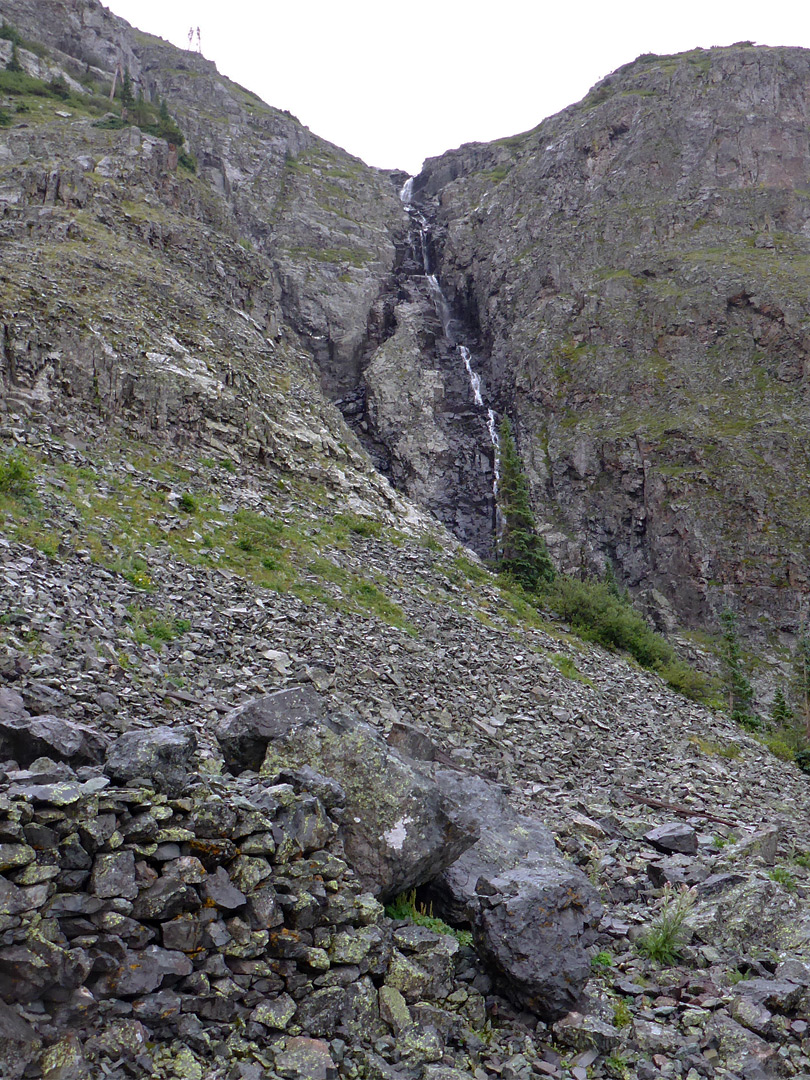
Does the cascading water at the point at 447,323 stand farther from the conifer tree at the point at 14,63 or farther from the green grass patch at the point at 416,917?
the conifer tree at the point at 14,63

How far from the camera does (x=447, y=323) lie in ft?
233

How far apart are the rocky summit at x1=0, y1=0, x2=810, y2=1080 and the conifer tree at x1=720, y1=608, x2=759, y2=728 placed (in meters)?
0.65

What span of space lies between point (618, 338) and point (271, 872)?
6620 cm

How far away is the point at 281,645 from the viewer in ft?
55.7

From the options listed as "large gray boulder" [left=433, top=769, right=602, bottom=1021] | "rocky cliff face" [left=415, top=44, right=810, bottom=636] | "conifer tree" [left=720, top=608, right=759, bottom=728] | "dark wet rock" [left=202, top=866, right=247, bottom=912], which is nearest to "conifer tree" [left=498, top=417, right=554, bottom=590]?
"conifer tree" [left=720, top=608, right=759, bottom=728]

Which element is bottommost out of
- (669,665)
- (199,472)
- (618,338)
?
(669,665)

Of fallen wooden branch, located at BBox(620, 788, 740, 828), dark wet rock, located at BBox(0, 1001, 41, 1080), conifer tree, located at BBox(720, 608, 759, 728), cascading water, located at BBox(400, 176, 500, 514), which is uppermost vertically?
cascading water, located at BBox(400, 176, 500, 514)

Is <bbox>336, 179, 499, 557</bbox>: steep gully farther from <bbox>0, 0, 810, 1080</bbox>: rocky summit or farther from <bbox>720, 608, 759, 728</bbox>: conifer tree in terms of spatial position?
<bbox>720, 608, 759, 728</bbox>: conifer tree

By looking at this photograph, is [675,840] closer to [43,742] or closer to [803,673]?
[43,742]

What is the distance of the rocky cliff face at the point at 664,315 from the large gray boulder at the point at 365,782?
4760 centimetres

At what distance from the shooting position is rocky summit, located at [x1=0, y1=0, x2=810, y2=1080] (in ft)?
20.5

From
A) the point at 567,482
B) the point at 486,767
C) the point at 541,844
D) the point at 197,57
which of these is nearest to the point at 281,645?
the point at 486,767

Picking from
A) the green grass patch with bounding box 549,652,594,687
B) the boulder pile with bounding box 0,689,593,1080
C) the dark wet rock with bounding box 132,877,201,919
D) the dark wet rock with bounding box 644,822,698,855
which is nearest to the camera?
the boulder pile with bounding box 0,689,593,1080

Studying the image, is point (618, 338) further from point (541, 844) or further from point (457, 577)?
point (541, 844)
